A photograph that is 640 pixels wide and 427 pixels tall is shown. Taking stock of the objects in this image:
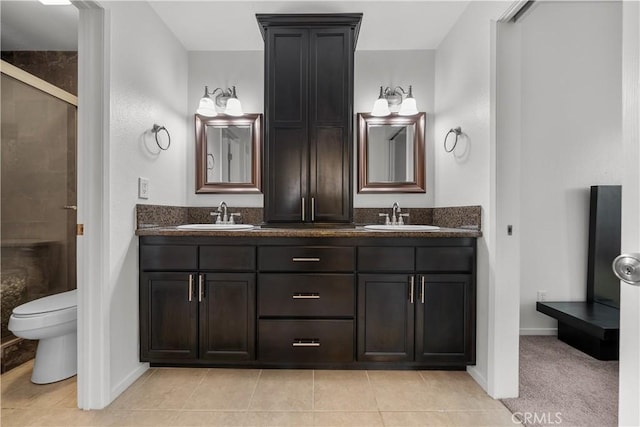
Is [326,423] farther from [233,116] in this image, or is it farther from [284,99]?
[233,116]

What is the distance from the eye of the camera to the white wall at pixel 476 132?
179 centimetres

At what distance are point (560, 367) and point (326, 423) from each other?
5.23 ft

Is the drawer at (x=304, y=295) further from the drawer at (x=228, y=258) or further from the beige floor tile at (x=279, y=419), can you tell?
the beige floor tile at (x=279, y=419)

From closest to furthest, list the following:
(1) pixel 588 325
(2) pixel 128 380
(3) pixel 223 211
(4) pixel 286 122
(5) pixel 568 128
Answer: (2) pixel 128 380, (1) pixel 588 325, (4) pixel 286 122, (5) pixel 568 128, (3) pixel 223 211

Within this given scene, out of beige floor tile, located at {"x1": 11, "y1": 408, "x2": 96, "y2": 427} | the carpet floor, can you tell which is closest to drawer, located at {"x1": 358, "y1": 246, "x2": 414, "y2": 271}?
the carpet floor

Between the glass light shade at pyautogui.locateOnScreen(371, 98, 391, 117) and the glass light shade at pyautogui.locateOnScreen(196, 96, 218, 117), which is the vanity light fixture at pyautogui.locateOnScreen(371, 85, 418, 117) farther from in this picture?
the glass light shade at pyautogui.locateOnScreen(196, 96, 218, 117)

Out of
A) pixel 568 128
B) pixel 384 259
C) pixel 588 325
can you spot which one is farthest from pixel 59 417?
pixel 568 128

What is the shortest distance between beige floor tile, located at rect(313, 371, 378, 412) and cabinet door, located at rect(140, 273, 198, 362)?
0.80 meters

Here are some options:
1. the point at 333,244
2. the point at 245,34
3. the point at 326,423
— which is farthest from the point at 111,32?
Answer: the point at 326,423

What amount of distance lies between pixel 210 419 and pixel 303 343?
629 mm

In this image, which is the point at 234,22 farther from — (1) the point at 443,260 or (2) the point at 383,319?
(2) the point at 383,319

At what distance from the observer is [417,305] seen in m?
1.94

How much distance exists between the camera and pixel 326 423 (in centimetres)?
153

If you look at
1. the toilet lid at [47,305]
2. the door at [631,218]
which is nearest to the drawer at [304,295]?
the toilet lid at [47,305]
